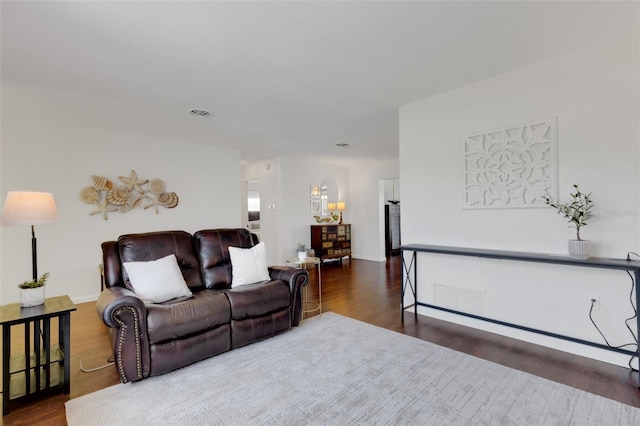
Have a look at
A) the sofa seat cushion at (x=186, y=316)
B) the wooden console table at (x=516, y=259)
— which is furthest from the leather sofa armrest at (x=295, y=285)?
the wooden console table at (x=516, y=259)

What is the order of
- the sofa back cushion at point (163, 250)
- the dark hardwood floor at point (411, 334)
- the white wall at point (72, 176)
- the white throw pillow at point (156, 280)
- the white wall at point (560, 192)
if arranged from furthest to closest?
the white wall at point (72, 176) → the sofa back cushion at point (163, 250) → the white throw pillow at point (156, 280) → the white wall at point (560, 192) → the dark hardwood floor at point (411, 334)

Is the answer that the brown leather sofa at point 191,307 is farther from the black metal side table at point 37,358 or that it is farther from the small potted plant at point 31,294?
the small potted plant at point 31,294

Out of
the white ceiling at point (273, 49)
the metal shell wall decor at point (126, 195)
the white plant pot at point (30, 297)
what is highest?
the white ceiling at point (273, 49)

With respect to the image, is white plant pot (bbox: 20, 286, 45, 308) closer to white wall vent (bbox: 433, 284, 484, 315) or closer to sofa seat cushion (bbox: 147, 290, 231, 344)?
sofa seat cushion (bbox: 147, 290, 231, 344)

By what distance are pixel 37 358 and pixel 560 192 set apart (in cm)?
404

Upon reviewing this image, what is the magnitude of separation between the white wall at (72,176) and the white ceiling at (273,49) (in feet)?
1.78

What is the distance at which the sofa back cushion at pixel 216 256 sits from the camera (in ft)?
9.86

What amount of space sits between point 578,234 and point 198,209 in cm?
510

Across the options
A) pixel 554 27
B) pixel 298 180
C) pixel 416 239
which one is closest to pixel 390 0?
pixel 554 27

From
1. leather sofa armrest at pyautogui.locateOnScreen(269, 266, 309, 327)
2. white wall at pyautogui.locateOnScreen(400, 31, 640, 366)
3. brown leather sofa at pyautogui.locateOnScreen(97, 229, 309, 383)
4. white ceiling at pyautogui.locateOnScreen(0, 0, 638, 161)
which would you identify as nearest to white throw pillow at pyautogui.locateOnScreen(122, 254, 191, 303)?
brown leather sofa at pyautogui.locateOnScreen(97, 229, 309, 383)

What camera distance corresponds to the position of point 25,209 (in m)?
2.04

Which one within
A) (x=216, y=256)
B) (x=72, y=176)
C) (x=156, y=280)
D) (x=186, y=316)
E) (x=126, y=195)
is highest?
(x=72, y=176)

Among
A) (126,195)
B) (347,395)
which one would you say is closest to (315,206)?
(126,195)

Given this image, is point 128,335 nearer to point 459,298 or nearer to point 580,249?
point 459,298
